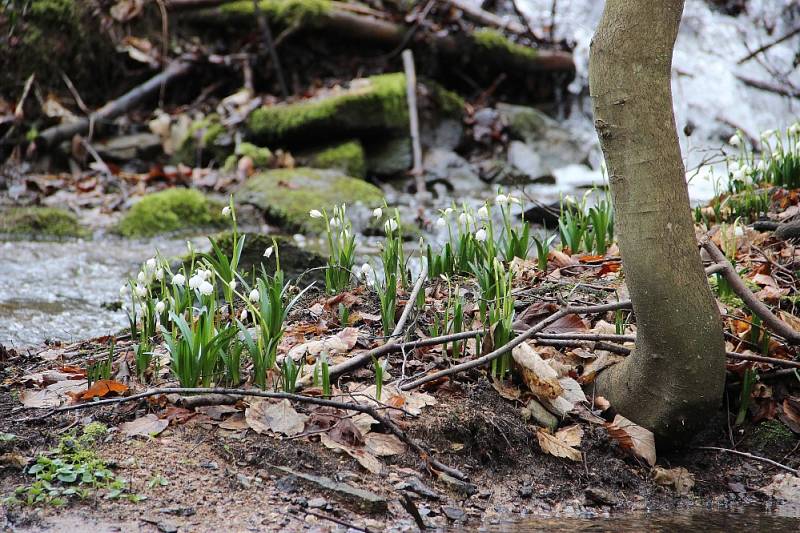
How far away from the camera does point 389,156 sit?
9992 mm

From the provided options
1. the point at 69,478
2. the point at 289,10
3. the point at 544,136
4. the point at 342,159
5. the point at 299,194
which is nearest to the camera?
the point at 69,478

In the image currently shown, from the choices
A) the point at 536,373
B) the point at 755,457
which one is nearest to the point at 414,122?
the point at 536,373

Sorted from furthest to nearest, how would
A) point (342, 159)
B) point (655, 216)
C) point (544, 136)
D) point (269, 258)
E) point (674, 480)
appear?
point (544, 136) < point (342, 159) < point (269, 258) < point (674, 480) < point (655, 216)

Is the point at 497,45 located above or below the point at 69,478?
above

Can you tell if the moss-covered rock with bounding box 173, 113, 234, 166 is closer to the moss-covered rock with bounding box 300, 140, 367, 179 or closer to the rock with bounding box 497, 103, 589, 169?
the moss-covered rock with bounding box 300, 140, 367, 179

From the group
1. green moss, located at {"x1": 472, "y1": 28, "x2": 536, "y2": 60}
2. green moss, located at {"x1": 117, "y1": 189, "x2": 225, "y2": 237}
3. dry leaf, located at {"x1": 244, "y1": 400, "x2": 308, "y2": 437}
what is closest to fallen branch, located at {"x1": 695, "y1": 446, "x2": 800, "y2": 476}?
dry leaf, located at {"x1": 244, "y1": 400, "x2": 308, "y2": 437}

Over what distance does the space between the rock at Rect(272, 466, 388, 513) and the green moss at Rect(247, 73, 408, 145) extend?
7.44 metres

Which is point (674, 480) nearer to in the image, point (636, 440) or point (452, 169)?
point (636, 440)

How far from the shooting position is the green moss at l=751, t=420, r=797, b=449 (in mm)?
2988

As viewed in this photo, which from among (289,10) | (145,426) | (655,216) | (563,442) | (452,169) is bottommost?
(563,442)

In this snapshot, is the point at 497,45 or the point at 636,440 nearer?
the point at 636,440

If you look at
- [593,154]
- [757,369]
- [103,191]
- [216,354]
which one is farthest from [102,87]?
[757,369]

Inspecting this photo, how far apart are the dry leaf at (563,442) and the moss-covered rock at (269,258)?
2.32m

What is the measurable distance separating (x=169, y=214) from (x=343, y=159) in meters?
2.78
